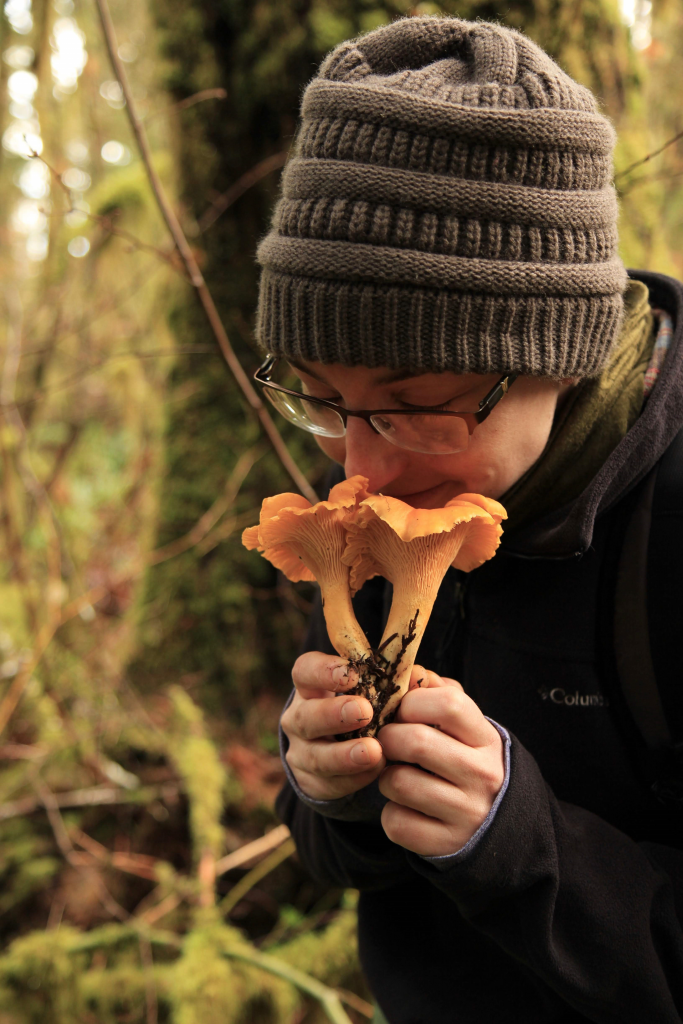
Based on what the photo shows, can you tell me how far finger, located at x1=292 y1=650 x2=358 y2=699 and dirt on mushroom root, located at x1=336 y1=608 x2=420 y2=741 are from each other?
0.07 ft

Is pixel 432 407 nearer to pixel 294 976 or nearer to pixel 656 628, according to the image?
pixel 656 628

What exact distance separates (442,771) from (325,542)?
500 mm

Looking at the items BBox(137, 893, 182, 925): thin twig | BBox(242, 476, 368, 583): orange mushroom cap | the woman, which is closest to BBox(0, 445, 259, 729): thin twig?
BBox(137, 893, 182, 925): thin twig

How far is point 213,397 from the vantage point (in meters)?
3.68

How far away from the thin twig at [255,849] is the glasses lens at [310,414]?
2215 millimetres

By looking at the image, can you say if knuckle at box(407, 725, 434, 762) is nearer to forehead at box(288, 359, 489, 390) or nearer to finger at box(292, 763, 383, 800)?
finger at box(292, 763, 383, 800)

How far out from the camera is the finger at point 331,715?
4.11 ft

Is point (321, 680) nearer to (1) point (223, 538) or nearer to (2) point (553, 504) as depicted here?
(2) point (553, 504)

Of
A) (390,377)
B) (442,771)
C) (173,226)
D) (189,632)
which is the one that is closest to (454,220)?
(390,377)

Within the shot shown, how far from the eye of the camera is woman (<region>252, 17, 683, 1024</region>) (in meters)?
1.26

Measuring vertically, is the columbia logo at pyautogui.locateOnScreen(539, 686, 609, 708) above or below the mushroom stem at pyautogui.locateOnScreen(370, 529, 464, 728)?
below

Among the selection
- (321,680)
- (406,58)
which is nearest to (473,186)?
(406,58)

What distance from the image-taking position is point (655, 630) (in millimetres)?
1355

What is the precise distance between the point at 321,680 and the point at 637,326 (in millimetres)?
1141
